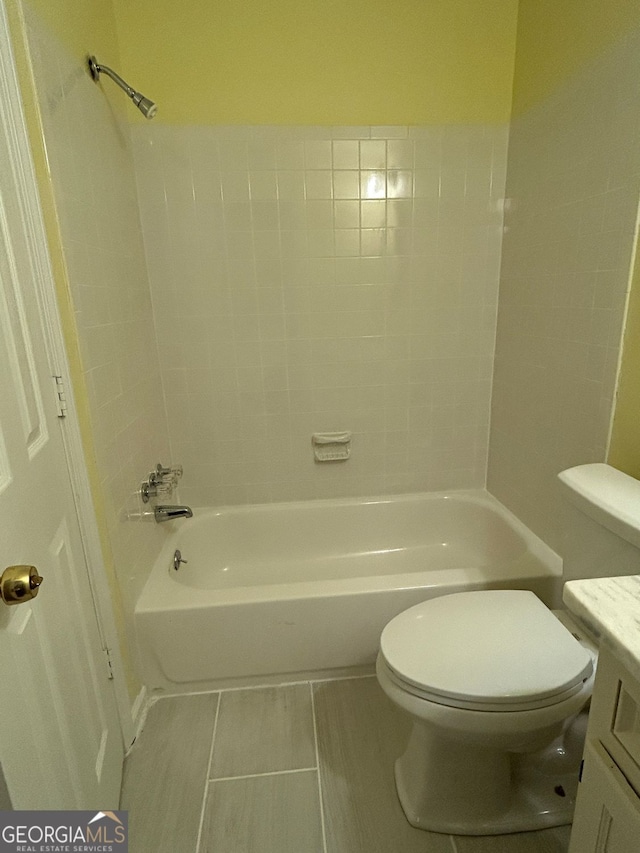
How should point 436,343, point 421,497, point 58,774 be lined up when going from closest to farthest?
1. point 58,774
2. point 436,343
3. point 421,497

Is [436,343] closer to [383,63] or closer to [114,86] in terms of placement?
[383,63]

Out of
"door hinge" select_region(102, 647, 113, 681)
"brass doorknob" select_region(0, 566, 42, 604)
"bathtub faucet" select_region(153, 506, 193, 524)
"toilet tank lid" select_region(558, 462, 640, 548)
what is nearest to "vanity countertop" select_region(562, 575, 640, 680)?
"toilet tank lid" select_region(558, 462, 640, 548)

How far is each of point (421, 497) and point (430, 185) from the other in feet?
4.36

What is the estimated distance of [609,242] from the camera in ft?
4.05

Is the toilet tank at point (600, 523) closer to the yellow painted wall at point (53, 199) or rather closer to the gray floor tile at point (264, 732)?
the gray floor tile at point (264, 732)

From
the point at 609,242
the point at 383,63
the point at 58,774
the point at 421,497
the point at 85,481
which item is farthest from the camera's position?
the point at 421,497

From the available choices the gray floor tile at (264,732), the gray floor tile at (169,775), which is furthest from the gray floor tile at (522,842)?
the gray floor tile at (169,775)

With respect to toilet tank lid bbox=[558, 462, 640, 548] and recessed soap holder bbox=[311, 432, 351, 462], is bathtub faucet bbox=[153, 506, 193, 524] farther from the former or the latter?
toilet tank lid bbox=[558, 462, 640, 548]

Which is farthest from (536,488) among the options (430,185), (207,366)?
(207,366)

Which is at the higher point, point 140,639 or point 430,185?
point 430,185

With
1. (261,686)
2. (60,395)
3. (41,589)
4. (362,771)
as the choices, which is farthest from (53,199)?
(362,771)

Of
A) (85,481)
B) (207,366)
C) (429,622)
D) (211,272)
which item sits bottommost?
(429,622)

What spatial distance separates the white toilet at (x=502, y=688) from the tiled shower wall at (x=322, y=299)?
92 cm

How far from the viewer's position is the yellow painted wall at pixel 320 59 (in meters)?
1.53
